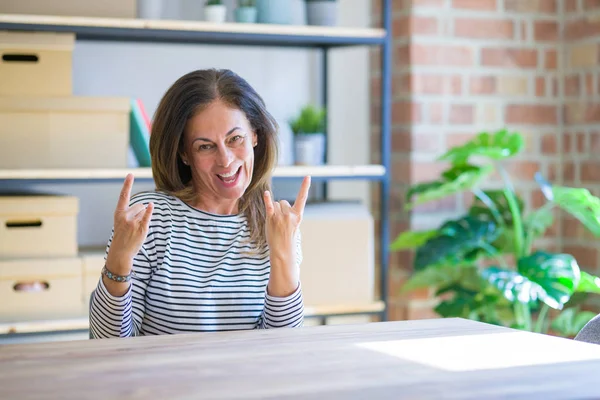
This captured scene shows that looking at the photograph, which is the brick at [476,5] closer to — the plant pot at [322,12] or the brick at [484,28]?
the brick at [484,28]

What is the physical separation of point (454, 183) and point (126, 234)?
4.35 feet

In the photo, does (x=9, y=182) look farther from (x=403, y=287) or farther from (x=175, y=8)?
(x=403, y=287)

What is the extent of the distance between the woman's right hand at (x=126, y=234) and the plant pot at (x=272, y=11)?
140 cm

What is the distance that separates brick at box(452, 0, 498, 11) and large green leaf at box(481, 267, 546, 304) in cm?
102

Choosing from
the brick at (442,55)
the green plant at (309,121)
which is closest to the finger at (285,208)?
the green plant at (309,121)

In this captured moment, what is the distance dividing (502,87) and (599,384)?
2.28m

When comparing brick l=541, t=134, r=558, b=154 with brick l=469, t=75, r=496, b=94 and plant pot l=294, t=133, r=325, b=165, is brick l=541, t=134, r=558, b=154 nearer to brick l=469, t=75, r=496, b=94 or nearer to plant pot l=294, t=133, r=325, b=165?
brick l=469, t=75, r=496, b=94

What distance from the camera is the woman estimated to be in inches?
70.0

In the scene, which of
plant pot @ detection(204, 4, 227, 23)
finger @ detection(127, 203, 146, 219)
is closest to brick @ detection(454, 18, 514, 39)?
plant pot @ detection(204, 4, 227, 23)

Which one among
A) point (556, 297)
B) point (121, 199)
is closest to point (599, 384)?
point (121, 199)

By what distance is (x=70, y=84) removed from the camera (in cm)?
276

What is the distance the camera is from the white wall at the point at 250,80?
3.15 metres

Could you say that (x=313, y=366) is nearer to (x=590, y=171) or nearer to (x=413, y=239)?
(x=413, y=239)

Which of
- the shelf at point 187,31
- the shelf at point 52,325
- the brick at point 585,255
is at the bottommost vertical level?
the shelf at point 52,325
